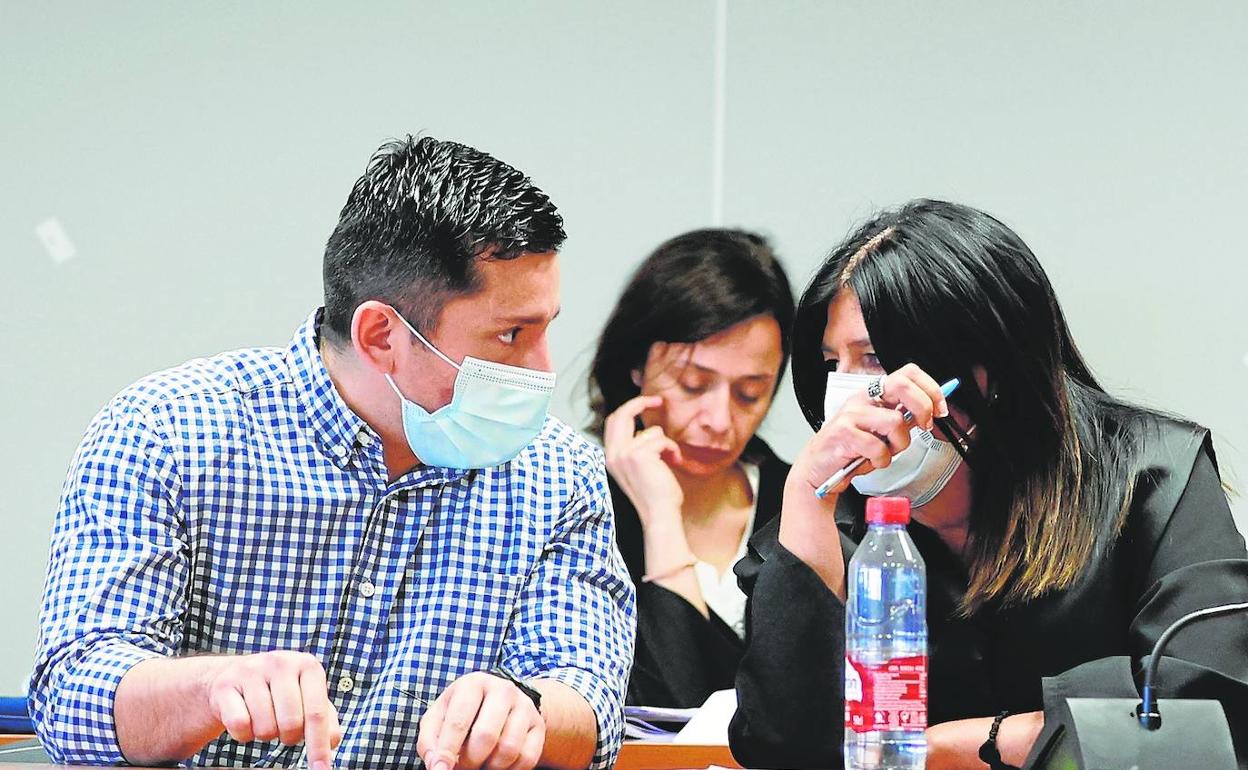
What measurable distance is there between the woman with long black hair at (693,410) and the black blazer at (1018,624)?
0.85 metres

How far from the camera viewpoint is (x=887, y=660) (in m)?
1.39

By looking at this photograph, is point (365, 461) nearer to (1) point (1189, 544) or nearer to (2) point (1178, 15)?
(1) point (1189, 544)

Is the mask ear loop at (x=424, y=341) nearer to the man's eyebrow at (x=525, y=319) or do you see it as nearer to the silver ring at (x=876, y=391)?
the man's eyebrow at (x=525, y=319)

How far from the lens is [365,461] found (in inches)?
70.8

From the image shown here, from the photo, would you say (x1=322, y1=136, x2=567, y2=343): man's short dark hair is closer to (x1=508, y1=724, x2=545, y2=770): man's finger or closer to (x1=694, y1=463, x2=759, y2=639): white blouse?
(x1=508, y1=724, x2=545, y2=770): man's finger

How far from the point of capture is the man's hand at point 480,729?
138 cm

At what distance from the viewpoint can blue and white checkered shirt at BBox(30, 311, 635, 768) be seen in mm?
1615

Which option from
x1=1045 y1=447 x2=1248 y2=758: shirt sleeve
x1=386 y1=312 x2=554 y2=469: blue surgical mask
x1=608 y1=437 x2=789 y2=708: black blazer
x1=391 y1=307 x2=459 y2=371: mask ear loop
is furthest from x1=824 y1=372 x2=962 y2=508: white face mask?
x1=608 y1=437 x2=789 y2=708: black blazer

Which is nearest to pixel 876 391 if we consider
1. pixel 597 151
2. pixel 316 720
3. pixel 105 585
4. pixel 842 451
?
pixel 842 451

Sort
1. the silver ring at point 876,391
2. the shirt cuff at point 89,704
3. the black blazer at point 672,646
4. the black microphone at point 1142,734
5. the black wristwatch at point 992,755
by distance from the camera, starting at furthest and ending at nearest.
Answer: the black blazer at point 672,646
the silver ring at point 876,391
the black wristwatch at point 992,755
the shirt cuff at point 89,704
the black microphone at point 1142,734

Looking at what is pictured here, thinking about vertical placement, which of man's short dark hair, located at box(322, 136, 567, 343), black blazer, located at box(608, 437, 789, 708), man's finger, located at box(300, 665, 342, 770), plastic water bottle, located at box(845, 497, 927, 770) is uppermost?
man's short dark hair, located at box(322, 136, 567, 343)

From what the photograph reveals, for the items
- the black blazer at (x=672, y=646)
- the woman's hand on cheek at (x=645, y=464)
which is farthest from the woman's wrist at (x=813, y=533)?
the woman's hand on cheek at (x=645, y=464)

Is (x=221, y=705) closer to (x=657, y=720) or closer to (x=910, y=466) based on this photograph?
(x=910, y=466)

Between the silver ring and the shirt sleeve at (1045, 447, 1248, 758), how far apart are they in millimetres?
387
